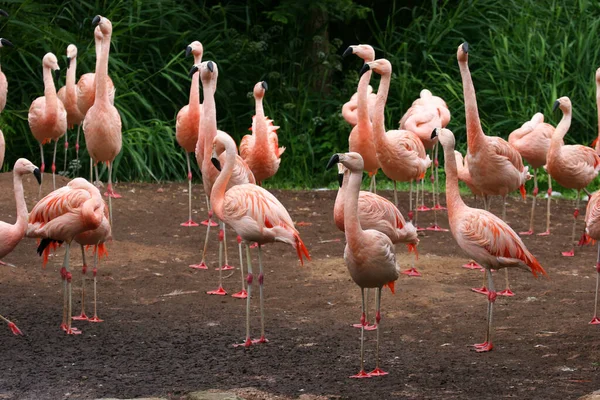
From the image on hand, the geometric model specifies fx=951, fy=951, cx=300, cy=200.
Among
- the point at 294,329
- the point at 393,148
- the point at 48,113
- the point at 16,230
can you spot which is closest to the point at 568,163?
the point at 393,148

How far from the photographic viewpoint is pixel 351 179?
5.15m

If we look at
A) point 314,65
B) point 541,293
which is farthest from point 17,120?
point 541,293

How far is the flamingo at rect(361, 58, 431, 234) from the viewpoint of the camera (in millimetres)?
7680

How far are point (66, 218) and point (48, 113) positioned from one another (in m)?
3.60

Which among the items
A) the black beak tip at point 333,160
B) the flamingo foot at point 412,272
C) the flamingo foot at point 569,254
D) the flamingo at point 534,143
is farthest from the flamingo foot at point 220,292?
the flamingo at point 534,143

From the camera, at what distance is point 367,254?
16.6 ft

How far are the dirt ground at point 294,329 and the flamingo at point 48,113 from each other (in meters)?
0.98

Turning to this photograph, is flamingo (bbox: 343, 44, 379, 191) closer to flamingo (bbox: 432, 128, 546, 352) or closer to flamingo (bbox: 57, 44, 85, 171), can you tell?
flamingo (bbox: 432, 128, 546, 352)

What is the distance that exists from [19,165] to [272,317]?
191 centimetres

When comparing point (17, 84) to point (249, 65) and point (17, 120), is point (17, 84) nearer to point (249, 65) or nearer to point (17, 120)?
point (17, 120)

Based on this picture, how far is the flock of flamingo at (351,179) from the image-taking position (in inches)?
221

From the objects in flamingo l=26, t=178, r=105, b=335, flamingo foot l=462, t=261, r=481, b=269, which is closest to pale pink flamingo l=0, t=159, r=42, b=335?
flamingo l=26, t=178, r=105, b=335

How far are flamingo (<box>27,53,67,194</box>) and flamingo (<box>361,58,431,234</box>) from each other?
326cm

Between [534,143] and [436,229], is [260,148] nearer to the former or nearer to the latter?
[436,229]
